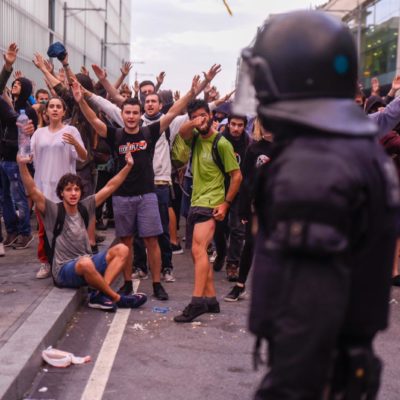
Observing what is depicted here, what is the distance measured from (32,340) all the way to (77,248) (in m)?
1.82

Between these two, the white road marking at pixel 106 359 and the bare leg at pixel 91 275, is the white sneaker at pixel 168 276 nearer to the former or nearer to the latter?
the white road marking at pixel 106 359

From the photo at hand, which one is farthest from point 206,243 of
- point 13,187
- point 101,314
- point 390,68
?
point 390,68

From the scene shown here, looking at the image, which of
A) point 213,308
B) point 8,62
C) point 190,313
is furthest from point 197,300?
point 8,62

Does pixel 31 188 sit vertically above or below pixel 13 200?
above

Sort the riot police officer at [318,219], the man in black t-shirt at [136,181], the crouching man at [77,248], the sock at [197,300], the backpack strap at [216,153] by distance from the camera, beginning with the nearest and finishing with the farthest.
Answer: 1. the riot police officer at [318,219]
2. the sock at [197,300]
3. the crouching man at [77,248]
4. the backpack strap at [216,153]
5. the man in black t-shirt at [136,181]

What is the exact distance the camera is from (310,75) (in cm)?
213

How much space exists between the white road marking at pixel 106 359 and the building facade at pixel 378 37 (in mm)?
44693

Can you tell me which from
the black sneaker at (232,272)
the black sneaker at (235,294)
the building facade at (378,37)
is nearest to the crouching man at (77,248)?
the black sneaker at (235,294)

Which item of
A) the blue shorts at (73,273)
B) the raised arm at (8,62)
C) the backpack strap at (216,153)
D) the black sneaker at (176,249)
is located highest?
the raised arm at (8,62)

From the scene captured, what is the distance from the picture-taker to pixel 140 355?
5543 millimetres

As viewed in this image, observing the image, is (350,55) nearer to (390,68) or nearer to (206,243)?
(206,243)

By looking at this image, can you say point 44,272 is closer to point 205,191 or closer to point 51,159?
point 51,159

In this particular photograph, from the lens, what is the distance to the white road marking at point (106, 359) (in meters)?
4.73

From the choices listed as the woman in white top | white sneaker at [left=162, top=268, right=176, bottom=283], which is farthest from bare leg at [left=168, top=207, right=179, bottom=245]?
the woman in white top
